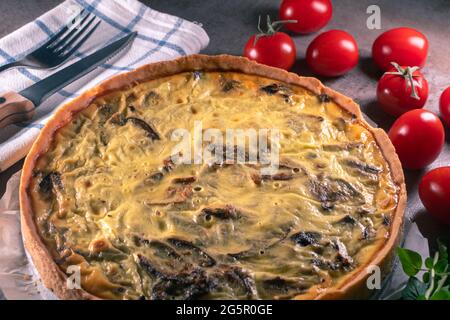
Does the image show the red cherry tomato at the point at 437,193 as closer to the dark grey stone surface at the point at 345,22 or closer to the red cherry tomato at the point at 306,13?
the dark grey stone surface at the point at 345,22

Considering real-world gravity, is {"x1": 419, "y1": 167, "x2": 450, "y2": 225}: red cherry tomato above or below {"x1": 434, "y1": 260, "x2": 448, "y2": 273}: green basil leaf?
above

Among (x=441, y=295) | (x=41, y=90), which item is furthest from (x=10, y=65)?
(x=441, y=295)

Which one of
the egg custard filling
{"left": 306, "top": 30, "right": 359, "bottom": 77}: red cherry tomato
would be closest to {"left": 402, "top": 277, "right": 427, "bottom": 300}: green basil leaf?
the egg custard filling

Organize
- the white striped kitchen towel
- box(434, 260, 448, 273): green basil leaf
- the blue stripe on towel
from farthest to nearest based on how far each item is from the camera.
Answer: the blue stripe on towel, the white striped kitchen towel, box(434, 260, 448, 273): green basil leaf

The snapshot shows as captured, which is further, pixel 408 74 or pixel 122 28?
pixel 122 28

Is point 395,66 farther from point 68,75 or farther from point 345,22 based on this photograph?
point 68,75

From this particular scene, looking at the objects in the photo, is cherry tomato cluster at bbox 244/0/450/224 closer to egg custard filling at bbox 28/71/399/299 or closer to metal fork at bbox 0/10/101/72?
egg custard filling at bbox 28/71/399/299

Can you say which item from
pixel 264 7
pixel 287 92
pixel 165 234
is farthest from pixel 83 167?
pixel 264 7
